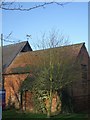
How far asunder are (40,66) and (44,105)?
8.91ft

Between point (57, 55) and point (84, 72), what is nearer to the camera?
point (57, 55)

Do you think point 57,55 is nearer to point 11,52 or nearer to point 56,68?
point 56,68

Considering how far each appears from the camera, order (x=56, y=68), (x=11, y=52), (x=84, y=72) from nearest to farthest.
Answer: (x=56, y=68)
(x=84, y=72)
(x=11, y=52)

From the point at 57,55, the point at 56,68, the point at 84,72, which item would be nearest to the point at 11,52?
the point at 84,72

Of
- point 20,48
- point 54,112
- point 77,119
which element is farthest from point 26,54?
point 77,119

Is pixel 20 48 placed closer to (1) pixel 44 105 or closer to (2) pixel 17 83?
(2) pixel 17 83

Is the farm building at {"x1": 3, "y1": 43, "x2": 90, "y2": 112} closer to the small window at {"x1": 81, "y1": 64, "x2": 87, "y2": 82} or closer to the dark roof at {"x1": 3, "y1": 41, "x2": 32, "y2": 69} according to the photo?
the small window at {"x1": 81, "y1": 64, "x2": 87, "y2": 82}

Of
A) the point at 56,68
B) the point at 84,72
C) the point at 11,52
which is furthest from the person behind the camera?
the point at 11,52

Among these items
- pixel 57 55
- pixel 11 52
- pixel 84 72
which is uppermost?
pixel 11 52

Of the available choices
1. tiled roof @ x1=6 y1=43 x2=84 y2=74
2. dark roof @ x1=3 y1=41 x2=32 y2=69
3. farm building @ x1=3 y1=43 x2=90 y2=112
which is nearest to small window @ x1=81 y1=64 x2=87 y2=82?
farm building @ x1=3 y1=43 x2=90 y2=112

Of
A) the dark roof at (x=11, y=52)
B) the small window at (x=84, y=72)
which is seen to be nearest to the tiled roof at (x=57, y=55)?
the small window at (x=84, y=72)

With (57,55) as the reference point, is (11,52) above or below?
above

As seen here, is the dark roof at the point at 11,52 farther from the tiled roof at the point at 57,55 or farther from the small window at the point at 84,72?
the small window at the point at 84,72

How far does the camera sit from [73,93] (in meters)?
18.0
